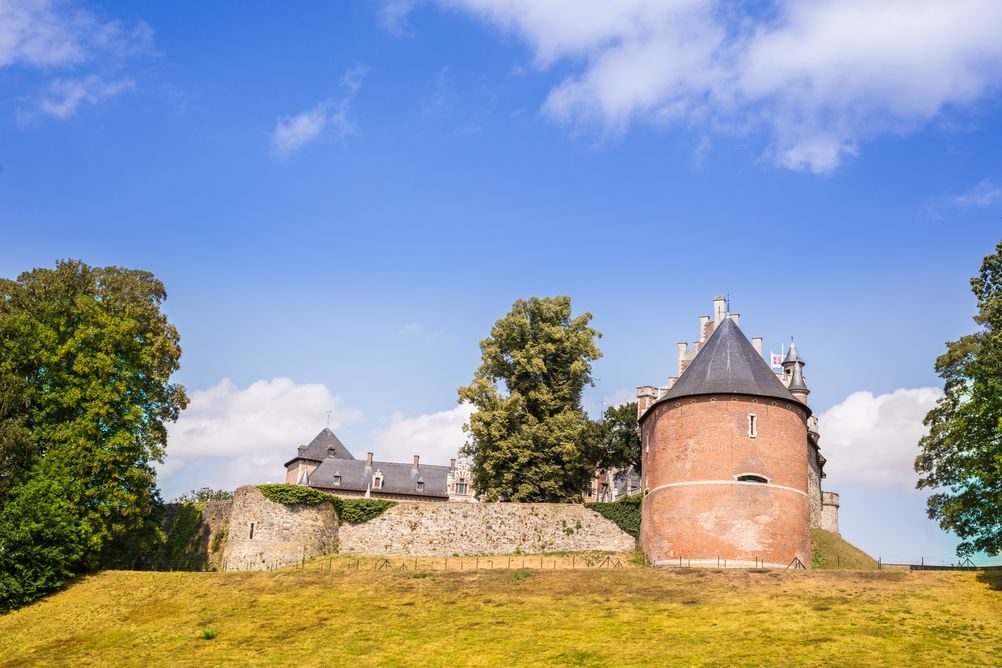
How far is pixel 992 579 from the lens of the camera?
29672 mm

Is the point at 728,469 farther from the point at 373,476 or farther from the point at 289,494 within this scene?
the point at 373,476

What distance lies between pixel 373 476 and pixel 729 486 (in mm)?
36926

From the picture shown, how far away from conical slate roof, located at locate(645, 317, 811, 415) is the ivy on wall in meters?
13.3

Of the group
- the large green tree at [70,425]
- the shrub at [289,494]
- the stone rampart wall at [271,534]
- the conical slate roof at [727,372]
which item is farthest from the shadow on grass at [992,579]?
the large green tree at [70,425]

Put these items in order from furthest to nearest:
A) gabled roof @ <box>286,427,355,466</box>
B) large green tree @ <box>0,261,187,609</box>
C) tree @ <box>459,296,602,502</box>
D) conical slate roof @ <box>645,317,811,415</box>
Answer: gabled roof @ <box>286,427,355,466</box>
tree @ <box>459,296,602,502</box>
conical slate roof @ <box>645,317,811,415</box>
large green tree @ <box>0,261,187,609</box>

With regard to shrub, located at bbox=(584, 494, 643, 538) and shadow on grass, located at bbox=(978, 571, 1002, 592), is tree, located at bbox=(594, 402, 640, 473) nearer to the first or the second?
shrub, located at bbox=(584, 494, 643, 538)

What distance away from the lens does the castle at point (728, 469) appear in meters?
35.5

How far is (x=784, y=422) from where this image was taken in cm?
3734

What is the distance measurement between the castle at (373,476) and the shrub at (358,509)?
76.9 ft

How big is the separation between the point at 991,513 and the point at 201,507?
3262 centimetres

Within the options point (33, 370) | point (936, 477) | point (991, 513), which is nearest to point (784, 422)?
point (936, 477)

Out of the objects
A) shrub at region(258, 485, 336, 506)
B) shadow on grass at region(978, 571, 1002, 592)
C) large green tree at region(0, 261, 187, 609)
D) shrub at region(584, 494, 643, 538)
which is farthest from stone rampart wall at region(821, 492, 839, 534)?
large green tree at region(0, 261, 187, 609)

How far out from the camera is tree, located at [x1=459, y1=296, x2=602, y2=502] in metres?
44.9

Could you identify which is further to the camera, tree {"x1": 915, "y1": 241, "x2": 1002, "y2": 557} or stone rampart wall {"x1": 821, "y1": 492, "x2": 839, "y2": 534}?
stone rampart wall {"x1": 821, "y1": 492, "x2": 839, "y2": 534}
